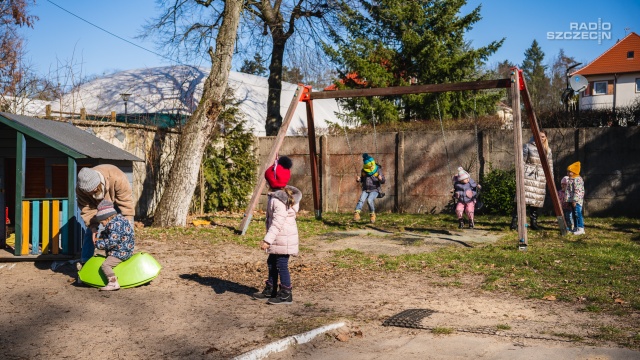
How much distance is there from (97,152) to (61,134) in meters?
0.65

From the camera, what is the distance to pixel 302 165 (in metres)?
17.6

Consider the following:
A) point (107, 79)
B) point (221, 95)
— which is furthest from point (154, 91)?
point (221, 95)

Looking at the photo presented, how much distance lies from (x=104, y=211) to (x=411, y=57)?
1796 cm

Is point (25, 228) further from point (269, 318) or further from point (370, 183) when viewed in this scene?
point (370, 183)

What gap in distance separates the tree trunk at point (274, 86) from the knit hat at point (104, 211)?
634 inches

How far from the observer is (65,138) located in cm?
948

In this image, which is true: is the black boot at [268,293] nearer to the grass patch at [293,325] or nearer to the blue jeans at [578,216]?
the grass patch at [293,325]

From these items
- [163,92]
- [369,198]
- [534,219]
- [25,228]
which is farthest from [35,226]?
[163,92]

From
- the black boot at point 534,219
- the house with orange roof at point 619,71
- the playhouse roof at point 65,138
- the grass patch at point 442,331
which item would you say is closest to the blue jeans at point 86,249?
the playhouse roof at point 65,138

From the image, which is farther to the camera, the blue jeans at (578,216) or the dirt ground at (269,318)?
the blue jeans at (578,216)

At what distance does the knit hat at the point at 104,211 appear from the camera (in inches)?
300

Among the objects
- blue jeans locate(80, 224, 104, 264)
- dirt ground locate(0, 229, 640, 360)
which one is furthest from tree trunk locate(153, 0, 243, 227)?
blue jeans locate(80, 224, 104, 264)

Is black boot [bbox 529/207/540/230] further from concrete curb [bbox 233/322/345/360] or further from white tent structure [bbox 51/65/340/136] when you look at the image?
white tent structure [bbox 51/65/340/136]

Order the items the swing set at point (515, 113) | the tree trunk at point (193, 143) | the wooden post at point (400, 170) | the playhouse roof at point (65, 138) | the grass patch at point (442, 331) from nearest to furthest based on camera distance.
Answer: the grass patch at point (442, 331), the playhouse roof at point (65, 138), the swing set at point (515, 113), the tree trunk at point (193, 143), the wooden post at point (400, 170)
